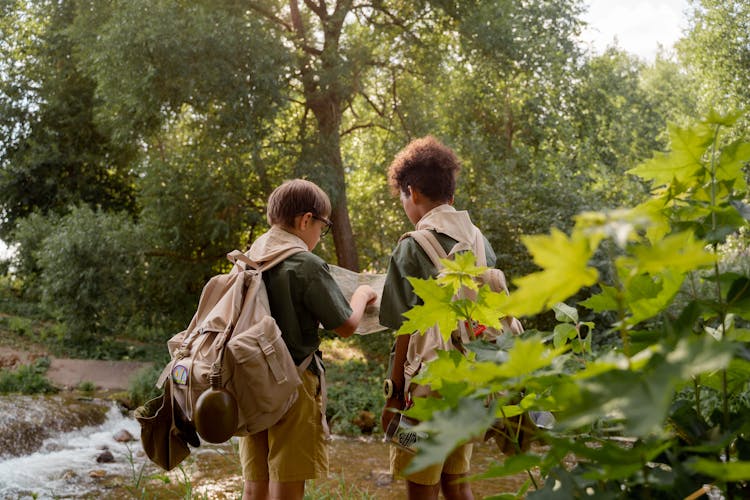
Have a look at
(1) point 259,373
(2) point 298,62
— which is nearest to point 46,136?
(2) point 298,62

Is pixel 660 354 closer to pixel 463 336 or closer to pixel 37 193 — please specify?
pixel 463 336

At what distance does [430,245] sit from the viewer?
2.78m

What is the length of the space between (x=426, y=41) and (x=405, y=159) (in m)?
9.43

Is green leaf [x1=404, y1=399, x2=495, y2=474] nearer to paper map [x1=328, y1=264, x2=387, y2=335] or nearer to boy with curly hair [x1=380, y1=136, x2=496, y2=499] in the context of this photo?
boy with curly hair [x1=380, y1=136, x2=496, y2=499]

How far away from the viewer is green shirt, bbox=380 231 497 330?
2785mm

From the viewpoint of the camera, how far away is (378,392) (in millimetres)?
9102

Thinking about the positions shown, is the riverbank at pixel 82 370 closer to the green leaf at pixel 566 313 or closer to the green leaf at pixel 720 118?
the green leaf at pixel 566 313

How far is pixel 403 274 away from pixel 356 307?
1.35 feet

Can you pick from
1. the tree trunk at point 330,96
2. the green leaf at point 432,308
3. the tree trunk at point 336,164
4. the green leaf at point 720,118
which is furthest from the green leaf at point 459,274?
the tree trunk at point 336,164

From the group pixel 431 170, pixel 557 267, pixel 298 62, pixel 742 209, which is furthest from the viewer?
pixel 298 62

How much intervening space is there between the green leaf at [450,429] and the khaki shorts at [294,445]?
216 cm

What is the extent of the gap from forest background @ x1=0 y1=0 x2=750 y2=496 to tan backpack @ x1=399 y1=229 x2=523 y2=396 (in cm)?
661

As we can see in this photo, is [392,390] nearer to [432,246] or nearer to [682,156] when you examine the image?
[432,246]

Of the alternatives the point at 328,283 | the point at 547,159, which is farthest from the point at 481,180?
the point at 328,283
